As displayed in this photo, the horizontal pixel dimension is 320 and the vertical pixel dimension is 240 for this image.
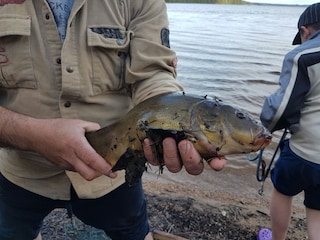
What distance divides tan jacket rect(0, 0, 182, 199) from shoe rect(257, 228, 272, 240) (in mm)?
2338

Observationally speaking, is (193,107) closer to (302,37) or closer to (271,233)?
(302,37)

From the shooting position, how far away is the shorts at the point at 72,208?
2213mm

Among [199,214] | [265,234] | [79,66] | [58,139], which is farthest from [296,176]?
[58,139]

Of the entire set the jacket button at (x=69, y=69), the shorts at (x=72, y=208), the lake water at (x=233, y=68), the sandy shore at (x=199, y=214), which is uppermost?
the jacket button at (x=69, y=69)

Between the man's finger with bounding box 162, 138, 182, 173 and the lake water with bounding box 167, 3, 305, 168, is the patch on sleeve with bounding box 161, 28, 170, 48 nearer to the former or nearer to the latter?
the man's finger with bounding box 162, 138, 182, 173

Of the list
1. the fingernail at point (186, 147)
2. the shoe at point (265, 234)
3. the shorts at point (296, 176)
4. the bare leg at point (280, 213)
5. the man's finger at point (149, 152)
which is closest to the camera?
the fingernail at point (186, 147)

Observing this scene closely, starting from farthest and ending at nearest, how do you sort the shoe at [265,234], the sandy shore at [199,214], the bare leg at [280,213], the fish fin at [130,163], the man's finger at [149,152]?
1. the shoe at [265,234]
2. the sandy shore at [199,214]
3. the bare leg at [280,213]
4. the fish fin at [130,163]
5. the man's finger at [149,152]

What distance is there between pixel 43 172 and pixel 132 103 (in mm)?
653

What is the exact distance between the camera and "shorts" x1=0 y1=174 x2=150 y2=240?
7.26 feet

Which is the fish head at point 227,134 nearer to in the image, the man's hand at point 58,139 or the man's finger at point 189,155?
the man's finger at point 189,155

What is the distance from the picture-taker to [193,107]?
169 cm

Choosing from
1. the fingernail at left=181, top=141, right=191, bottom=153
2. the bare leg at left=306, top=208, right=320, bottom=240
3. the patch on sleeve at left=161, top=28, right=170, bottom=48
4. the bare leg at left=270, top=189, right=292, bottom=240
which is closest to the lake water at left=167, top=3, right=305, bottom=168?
the bare leg at left=270, top=189, right=292, bottom=240

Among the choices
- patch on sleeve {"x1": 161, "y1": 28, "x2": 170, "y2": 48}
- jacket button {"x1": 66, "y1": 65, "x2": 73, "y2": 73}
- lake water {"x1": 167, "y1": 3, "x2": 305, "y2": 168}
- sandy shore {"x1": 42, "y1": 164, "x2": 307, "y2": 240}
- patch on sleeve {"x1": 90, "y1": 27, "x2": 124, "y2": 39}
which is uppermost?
patch on sleeve {"x1": 90, "y1": 27, "x2": 124, "y2": 39}

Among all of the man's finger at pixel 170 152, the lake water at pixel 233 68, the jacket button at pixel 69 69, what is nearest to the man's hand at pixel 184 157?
the man's finger at pixel 170 152
